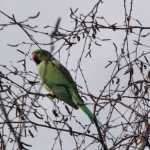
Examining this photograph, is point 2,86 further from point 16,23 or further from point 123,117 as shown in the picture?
point 123,117

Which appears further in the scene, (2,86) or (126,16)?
(126,16)

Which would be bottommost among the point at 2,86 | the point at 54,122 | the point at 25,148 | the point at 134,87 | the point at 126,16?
the point at 25,148

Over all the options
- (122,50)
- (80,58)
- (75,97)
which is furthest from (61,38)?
(75,97)

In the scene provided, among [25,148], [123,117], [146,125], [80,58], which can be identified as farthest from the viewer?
[80,58]

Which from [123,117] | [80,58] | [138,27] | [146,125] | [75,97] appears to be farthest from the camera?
[75,97]

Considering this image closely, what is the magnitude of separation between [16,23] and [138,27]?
708 mm

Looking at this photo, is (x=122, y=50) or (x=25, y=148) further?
(x=122, y=50)

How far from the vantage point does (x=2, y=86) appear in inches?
81.2

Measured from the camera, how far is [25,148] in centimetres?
167

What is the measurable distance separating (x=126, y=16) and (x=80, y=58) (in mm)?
339

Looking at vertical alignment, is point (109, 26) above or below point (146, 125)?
above

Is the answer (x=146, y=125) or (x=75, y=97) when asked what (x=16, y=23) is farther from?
(x=75, y=97)

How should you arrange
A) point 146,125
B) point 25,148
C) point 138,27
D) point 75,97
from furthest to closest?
point 75,97 → point 138,27 → point 146,125 → point 25,148

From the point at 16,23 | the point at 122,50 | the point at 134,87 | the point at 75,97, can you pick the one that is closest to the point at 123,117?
the point at 134,87
